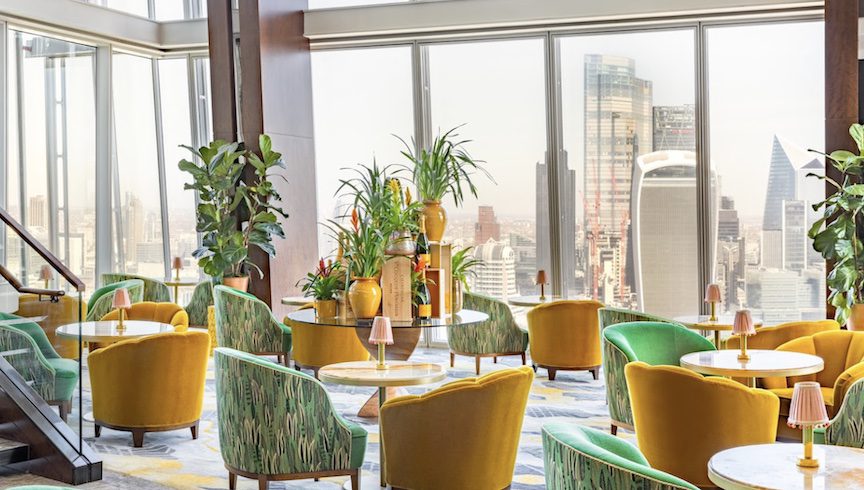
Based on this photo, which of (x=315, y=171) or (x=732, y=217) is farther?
(x=315, y=171)

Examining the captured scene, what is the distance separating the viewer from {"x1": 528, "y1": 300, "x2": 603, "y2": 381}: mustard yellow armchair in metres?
8.50

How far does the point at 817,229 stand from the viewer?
864 centimetres

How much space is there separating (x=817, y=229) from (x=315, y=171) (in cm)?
541

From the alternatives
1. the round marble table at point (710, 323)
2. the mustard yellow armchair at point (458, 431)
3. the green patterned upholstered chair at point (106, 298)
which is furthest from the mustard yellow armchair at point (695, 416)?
the green patterned upholstered chair at point (106, 298)

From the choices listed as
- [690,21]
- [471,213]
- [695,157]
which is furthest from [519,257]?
[690,21]

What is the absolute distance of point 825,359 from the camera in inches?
249

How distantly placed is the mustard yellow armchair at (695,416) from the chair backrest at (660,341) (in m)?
1.28

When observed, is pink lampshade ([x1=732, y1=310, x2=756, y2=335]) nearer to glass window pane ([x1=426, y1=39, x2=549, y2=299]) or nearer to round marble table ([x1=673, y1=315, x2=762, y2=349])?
round marble table ([x1=673, y1=315, x2=762, y2=349])

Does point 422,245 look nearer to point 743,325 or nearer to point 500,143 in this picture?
point 743,325

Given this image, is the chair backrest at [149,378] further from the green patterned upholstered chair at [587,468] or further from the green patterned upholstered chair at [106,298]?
the green patterned upholstered chair at [587,468]

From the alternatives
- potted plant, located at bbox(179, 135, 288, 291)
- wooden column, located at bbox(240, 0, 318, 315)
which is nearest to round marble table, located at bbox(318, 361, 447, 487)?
potted plant, located at bbox(179, 135, 288, 291)

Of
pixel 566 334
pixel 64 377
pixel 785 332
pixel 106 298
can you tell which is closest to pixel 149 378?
pixel 64 377

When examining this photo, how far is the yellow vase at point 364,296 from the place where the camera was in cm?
636

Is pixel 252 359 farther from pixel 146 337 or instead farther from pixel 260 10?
pixel 260 10
